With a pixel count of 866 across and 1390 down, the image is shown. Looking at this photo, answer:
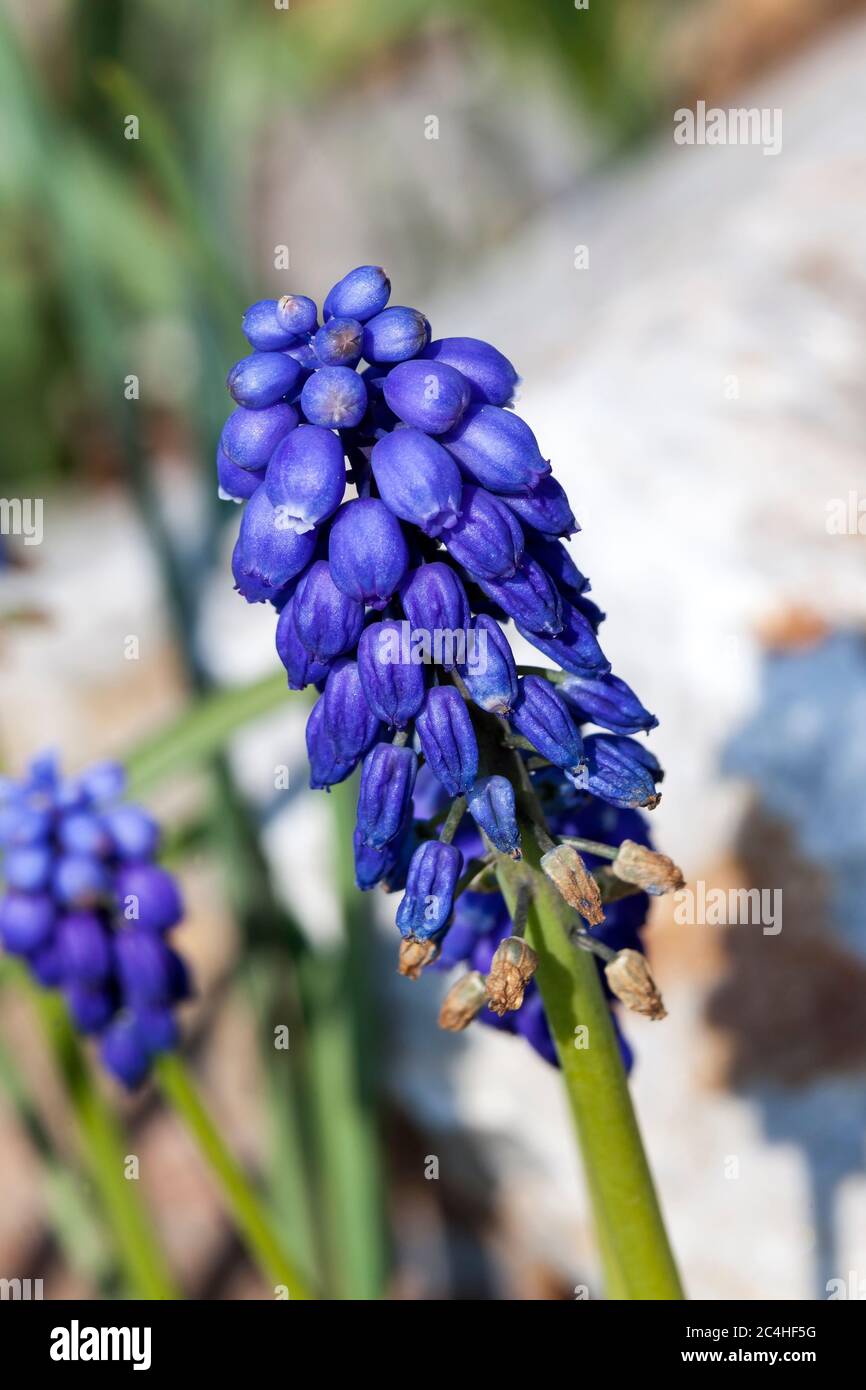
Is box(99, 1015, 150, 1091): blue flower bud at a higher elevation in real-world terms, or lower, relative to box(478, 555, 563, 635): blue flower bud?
lower

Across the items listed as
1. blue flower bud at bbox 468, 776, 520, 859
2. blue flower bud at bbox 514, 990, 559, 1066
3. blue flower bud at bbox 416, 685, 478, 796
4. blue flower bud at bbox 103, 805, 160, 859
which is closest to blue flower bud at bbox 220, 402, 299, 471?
blue flower bud at bbox 416, 685, 478, 796

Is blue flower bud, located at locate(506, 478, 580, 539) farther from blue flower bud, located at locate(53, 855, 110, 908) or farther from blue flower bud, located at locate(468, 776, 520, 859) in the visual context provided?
blue flower bud, located at locate(53, 855, 110, 908)

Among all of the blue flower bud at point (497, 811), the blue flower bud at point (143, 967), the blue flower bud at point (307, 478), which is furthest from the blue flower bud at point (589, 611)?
the blue flower bud at point (143, 967)

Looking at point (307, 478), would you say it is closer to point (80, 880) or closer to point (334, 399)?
point (334, 399)

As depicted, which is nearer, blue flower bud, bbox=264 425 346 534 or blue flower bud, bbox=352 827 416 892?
blue flower bud, bbox=264 425 346 534

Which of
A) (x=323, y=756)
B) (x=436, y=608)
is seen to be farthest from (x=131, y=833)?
(x=436, y=608)

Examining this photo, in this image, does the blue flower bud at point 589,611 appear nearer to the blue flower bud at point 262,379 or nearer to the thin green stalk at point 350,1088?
the blue flower bud at point 262,379
